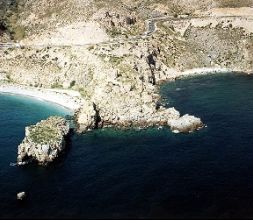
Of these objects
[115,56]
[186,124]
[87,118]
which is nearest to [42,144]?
[87,118]

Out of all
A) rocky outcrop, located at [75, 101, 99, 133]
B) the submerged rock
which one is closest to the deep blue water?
the submerged rock

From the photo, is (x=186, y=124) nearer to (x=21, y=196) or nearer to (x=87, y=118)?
(x=87, y=118)

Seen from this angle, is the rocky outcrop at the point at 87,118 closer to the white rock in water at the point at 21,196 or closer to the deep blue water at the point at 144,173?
the deep blue water at the point at 144,173

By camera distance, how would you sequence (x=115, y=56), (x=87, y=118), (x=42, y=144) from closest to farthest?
(x=42, y=144), (x=87, y=118), (x=115, y=56)

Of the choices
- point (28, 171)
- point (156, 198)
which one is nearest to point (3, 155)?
point (28, 171)

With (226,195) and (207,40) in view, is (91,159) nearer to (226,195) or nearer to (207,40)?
(226,195)
